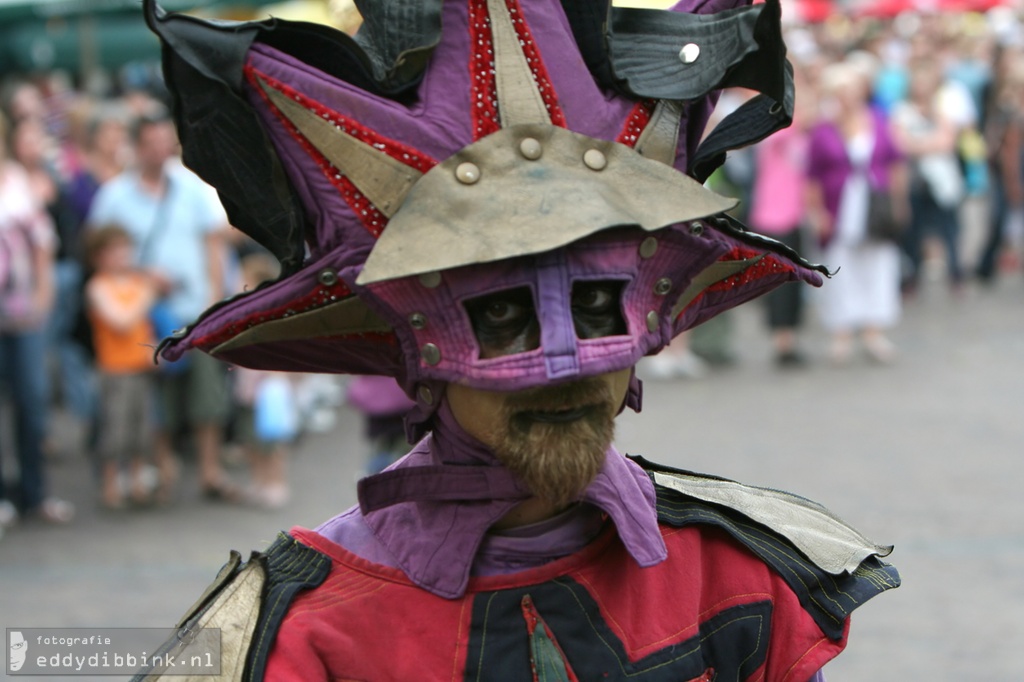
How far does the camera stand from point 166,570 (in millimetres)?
6859

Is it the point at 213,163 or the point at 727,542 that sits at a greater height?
the point at 213,163

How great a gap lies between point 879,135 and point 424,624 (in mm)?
8579

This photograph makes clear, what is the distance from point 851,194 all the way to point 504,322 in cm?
830

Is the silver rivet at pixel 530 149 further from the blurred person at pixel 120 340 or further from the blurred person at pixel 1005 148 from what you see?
the blurred person at pixel 1005 148

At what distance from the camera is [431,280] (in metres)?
2.14

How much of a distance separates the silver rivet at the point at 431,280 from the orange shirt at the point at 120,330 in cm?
543

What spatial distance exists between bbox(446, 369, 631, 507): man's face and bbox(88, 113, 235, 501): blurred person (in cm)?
543

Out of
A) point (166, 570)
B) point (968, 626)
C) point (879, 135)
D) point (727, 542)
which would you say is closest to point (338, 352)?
point (727, 542)

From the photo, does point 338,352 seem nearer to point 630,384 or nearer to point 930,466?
point 630,384

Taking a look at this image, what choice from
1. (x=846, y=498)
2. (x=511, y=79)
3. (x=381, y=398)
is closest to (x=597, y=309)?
(x=511, y=79)

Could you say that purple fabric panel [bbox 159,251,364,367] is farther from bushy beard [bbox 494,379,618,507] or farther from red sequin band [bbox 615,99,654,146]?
red sequin band [bbox 615,99,654,146]

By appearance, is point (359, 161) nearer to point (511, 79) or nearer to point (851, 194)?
point (511, 79)

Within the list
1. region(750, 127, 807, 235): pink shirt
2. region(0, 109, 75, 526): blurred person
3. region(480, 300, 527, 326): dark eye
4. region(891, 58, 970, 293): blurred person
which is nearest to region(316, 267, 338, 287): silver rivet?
region(480, 300, 527, 326): dark eye

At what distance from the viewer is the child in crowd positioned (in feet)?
25.1
